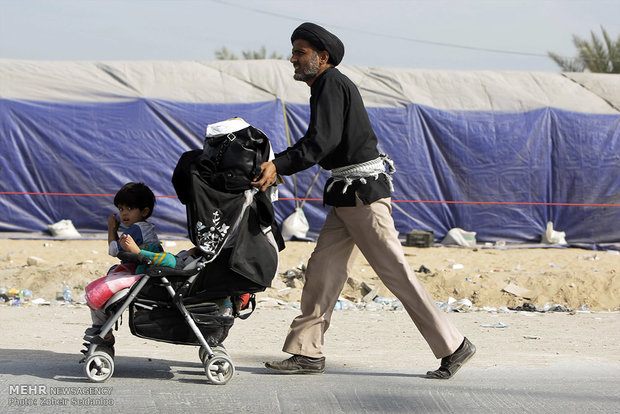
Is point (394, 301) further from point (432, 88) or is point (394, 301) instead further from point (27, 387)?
point (432, 88)

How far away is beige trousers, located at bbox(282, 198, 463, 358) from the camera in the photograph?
4.57 m

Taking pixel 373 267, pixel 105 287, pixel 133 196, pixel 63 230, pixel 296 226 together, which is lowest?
pixel 63 230

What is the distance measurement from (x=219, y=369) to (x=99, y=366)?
1.89 ft

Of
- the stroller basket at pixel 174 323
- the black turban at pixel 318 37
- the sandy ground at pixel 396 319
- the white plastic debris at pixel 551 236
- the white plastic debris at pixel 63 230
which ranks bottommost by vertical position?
the white plastic debris at pixel 63 230

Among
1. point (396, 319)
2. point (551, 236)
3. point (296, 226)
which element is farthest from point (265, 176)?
point (551, 236)

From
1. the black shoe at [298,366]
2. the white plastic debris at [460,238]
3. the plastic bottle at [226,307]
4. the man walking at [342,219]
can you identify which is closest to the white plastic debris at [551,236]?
the white plastic debris at [460,238]

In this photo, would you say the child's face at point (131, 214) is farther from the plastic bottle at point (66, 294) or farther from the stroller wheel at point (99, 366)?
the plastic bottle at point (66, 294)

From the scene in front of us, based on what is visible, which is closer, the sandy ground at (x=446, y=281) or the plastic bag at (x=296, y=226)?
the sandy ground at (x=446, y=281)

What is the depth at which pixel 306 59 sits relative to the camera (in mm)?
4613

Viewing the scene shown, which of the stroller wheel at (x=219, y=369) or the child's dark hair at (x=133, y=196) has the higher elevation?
the child's dark hair at (x=133, y=196)

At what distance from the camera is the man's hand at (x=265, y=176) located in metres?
4.28

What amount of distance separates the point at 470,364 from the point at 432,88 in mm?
10284

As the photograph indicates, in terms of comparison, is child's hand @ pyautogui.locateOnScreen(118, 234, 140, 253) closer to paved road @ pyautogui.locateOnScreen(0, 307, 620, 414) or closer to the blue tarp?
paved road @ pyautogui.locateOnScreen(0, 307, 620, 414)

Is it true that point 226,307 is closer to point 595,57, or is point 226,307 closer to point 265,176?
point 265,176
